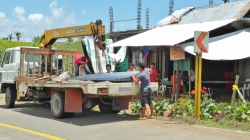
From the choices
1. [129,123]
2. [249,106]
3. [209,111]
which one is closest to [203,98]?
[209,111]

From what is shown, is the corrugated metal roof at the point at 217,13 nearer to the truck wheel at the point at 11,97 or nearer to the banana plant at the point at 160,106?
the banana plant at the point at 160,106

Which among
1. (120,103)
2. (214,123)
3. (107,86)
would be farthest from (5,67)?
(214,123)

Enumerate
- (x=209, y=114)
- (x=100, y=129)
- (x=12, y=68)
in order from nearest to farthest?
(x=100, y=129) < (x=209, y=114) < (x=12, y=68)

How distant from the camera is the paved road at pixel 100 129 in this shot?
7855 mm

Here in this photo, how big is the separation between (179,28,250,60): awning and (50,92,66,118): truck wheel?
18.1 feet

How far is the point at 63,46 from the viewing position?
90.0 feet

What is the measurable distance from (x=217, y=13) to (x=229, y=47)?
361cm

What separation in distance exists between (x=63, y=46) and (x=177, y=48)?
47.7ft

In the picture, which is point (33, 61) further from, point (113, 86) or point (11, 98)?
point (113, 86)

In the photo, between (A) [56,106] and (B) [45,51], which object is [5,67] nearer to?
(B) [45,51]

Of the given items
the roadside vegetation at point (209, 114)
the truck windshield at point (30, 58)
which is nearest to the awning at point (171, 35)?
the roadside vegetation at point (209, 114)

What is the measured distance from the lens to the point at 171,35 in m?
15.4

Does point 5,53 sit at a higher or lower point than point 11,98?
higher

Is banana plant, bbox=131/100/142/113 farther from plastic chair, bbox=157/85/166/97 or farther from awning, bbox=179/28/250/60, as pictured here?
plastic chair, bbox=157/85/166/97
